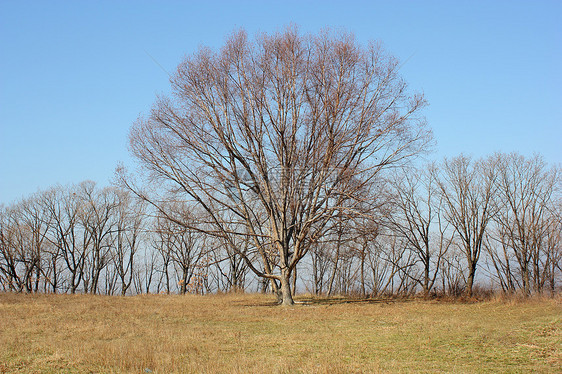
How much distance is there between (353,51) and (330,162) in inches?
Answer: 190

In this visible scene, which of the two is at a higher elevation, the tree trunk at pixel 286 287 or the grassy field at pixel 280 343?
the tree trunk at pixel 286 287

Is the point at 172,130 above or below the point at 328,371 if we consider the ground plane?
above

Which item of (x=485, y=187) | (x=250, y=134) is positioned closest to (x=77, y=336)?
(x=250, y=134)

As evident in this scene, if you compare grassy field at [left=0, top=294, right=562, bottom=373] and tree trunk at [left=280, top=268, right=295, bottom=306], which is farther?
tree trunk at [left=280, top=268, right=295, bottom=306]

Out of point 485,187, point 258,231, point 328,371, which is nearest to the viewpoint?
point 328,371

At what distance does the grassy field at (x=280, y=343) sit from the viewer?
7164 millimetres

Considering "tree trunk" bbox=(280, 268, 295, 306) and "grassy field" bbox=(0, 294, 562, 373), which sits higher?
"tree trunk" bbox=(280, 268, 295, 306)

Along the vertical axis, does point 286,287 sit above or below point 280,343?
above

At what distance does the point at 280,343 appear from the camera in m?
9.35

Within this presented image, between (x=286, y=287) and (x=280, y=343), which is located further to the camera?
(x=286, y=287)

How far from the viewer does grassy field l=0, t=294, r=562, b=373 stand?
7164 millimetres

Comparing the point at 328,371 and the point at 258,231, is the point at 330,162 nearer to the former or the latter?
the point at 258,231

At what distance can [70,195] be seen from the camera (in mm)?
38156

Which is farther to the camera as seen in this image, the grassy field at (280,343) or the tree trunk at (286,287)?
the tree trunk at (286,287)
